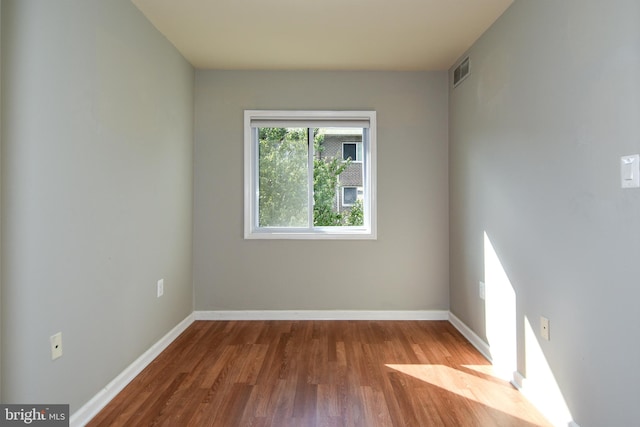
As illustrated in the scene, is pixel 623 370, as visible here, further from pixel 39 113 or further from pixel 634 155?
pixel 39 113

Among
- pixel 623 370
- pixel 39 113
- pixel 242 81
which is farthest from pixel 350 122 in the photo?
pixel 623 370

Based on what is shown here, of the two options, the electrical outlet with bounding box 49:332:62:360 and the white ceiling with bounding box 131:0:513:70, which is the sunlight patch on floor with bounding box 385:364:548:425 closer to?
the electrical outlet with bounding box 49:332:62:360

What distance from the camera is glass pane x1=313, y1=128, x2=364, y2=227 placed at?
3629mm

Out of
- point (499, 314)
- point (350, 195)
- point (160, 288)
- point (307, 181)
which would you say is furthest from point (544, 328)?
point (160, 288)

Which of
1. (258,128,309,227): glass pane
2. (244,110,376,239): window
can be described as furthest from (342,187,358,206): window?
(258,128,309,227): glass pane

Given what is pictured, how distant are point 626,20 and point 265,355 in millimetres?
2728

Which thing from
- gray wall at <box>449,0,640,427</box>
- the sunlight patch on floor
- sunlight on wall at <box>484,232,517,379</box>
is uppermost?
gray wall at <box>449,0,640,427</box>

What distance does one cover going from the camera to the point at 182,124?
126 inches

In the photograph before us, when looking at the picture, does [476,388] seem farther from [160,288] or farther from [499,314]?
[160,288]

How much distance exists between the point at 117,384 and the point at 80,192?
117 centimetres

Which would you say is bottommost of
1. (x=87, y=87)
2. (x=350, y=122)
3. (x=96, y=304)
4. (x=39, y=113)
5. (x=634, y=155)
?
(x=96, y=304)

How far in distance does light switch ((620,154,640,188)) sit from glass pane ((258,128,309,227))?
8.43ft

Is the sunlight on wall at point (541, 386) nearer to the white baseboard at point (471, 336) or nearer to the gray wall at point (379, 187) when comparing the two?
the white baseboard at point (471, 336)

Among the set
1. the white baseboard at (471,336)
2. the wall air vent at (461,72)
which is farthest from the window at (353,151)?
the white baseboard at (471,336)
